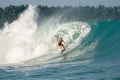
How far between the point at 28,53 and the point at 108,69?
370 inches

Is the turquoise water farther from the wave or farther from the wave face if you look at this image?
the wave face

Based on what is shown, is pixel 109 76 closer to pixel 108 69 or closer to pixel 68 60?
pixel 108 69

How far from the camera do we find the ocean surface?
45.3 ft

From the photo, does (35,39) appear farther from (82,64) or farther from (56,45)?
(82,64)

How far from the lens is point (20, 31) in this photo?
1057 inches

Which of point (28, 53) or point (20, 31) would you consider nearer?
point (28, 53)

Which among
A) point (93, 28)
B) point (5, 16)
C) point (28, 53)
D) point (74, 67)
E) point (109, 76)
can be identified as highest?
point (5, 16)

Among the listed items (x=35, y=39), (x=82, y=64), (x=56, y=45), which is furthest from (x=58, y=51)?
(x=82, y=64)

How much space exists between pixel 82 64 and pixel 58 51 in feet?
17.2

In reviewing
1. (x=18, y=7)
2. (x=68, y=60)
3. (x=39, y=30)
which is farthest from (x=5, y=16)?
(x=68, y=60)

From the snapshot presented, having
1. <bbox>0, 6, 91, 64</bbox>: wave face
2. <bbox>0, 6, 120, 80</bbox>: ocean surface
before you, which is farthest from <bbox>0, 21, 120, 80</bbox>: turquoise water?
<bbox>0, 6, 91, 64</bbox>: wave face

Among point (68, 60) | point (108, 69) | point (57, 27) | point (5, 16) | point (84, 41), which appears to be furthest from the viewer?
point (5, 16)

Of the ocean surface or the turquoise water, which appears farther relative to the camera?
the ocean surface

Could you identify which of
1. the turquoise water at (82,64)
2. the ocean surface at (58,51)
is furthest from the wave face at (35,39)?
the turquoise water at (82,64)
